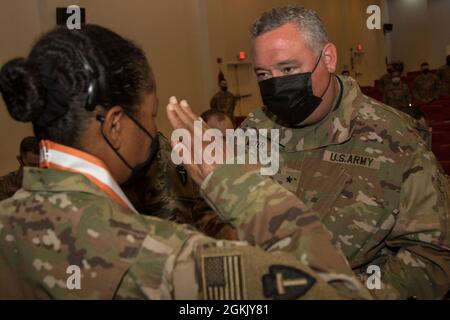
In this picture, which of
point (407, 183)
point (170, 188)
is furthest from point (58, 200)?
point (170, 188)

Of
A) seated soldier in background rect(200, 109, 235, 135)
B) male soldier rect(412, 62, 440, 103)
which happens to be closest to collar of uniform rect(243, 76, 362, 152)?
seated soldier in background rect(200, 109, 235, 135)

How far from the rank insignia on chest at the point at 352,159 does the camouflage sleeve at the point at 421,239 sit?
0.12 m

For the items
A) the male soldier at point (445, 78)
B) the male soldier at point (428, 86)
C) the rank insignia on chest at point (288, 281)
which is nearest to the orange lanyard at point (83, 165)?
the rank insignia on chest at point (288, 281)

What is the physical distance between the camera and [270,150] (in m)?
1.96

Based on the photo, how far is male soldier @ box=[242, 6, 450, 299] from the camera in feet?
5.28

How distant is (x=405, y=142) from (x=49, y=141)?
120 cm

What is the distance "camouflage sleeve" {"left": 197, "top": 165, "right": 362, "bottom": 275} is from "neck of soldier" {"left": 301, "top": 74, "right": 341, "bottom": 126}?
30.2 inches

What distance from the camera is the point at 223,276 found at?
3.16 ft

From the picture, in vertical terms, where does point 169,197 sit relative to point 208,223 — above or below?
above

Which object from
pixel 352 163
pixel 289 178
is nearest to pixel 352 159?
pixel 352 163

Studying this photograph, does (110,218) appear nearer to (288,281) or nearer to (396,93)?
(288,281)

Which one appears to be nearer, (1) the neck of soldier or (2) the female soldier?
(2) the female soldier

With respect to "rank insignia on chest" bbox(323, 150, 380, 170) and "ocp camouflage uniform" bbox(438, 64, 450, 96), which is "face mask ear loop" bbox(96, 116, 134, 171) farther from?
"ocp camouflage uniform" bbox(438, 64, 450, 96)

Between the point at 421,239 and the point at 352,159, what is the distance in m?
0.36
